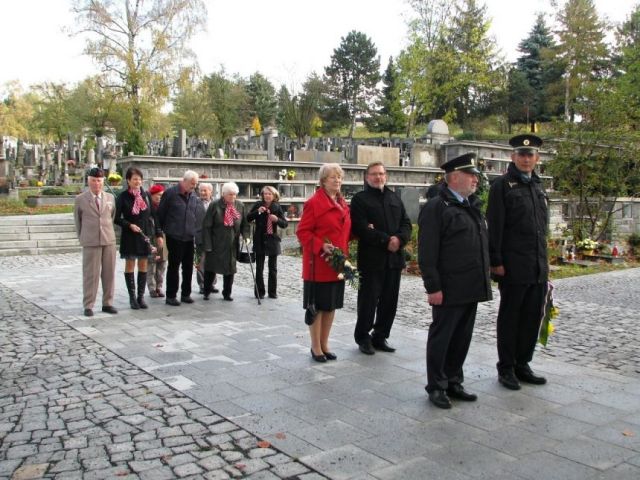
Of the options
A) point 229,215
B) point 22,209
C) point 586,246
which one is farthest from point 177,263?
point 22,209

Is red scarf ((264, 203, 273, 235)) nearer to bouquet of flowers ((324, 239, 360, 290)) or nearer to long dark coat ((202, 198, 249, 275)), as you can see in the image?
long dark coat ((202, 198, 249, 275))

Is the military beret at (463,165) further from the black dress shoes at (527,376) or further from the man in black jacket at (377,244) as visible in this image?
the black dress shoes at (527,376)

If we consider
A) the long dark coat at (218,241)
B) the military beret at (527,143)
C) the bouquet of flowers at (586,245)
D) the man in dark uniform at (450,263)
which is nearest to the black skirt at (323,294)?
the man in dark uniform at (450,263)

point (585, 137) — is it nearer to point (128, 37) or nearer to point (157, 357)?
point (157, 357)

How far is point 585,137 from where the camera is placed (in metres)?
15.8

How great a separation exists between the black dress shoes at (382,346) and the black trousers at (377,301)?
32 millimetres

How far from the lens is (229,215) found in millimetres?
8820

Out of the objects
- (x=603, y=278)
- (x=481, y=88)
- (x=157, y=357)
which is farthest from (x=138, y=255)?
(x=481, y=88)

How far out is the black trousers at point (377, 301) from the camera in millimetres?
5938

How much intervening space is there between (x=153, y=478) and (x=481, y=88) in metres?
45.9

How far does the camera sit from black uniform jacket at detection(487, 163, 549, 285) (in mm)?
4934

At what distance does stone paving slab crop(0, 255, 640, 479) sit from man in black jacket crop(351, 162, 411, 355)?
0.48 metres

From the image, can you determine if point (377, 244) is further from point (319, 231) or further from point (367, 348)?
point (367, 348)

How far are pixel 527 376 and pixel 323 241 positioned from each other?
2.16 meters
